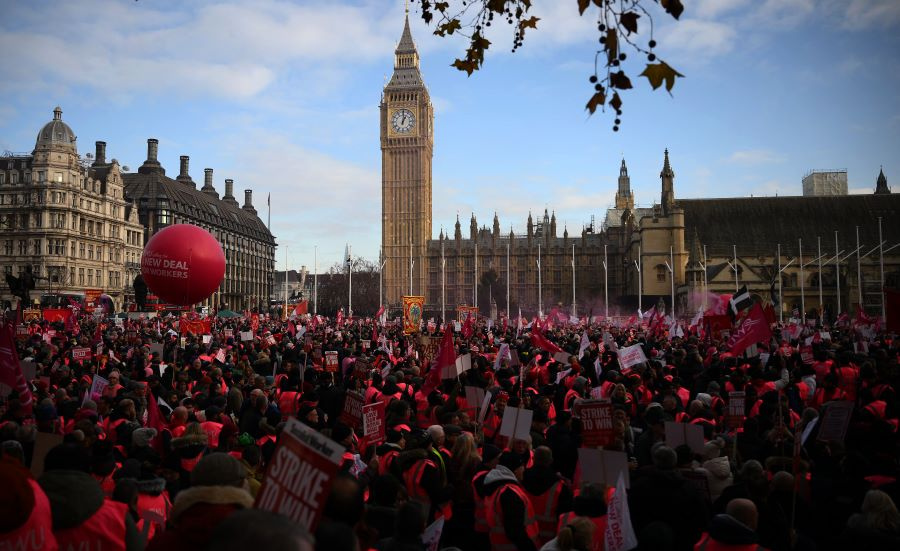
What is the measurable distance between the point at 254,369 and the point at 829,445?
10.8 meters

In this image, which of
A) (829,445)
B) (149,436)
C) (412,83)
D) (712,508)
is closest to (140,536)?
(149,436)

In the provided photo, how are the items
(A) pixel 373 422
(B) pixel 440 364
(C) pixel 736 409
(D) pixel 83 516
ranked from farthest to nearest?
(B) pixel 440 364, (C) pixel 736 409, (A) pixel 373 422, (D) pixel 83 516

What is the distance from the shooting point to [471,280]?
306 feet

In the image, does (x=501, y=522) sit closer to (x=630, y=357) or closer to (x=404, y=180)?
(x=630, y=357)

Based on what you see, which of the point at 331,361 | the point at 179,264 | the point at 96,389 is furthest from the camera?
the point at 331,361

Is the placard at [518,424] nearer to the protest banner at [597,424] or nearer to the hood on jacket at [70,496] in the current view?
the protest banner at [597,424]

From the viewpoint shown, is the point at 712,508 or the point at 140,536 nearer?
the point at 140,536

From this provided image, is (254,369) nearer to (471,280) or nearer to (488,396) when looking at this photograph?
(488,396)

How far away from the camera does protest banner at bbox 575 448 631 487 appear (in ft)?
16.1

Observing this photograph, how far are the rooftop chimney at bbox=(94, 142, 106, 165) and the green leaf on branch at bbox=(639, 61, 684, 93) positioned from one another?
7833cm

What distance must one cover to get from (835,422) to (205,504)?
562cm

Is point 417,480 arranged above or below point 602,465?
below

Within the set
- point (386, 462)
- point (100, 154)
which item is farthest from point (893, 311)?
point (100, 154)

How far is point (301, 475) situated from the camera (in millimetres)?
2770
